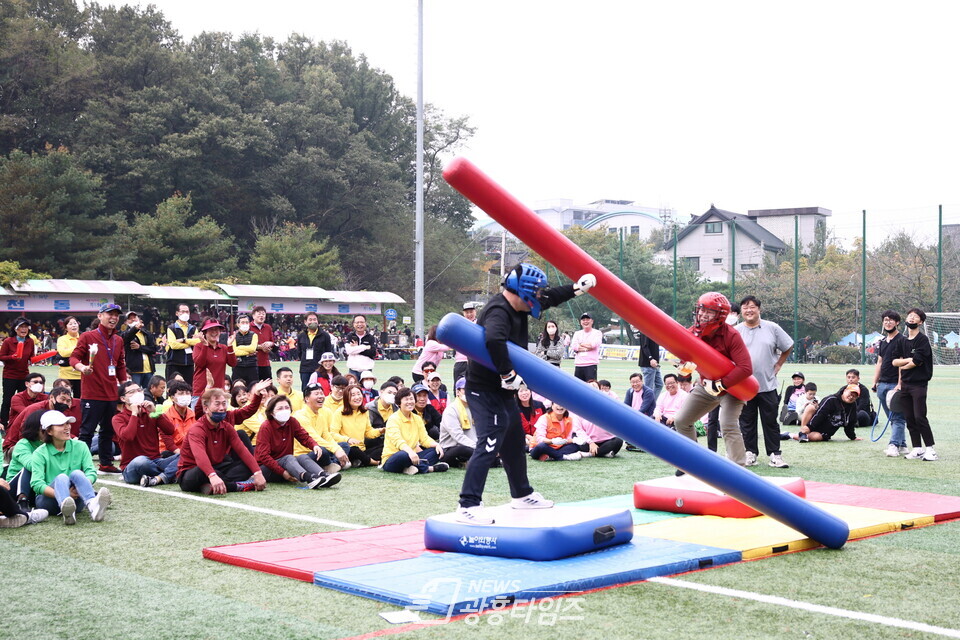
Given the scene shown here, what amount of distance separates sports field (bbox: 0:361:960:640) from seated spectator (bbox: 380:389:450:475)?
1937 mm

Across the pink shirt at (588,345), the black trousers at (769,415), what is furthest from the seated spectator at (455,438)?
the pink shirt at (588,345)

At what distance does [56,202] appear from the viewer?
1953 inches

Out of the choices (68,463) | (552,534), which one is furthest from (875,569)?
(68,463)

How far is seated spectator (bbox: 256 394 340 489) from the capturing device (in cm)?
1094

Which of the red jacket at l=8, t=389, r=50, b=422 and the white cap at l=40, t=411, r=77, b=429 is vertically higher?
the white cap at l=40, t=411, r=77, b=429

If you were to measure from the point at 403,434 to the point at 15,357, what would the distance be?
6.74 metres

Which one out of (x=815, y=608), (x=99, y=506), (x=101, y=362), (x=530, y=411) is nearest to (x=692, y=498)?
(x=815, y=608)

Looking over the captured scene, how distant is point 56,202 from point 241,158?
16.1 m

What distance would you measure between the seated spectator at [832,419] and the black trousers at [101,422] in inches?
406

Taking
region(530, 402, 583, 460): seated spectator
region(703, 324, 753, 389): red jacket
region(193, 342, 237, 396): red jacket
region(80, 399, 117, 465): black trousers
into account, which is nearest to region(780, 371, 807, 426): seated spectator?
region(530, 402, 583, 460): seated spectator

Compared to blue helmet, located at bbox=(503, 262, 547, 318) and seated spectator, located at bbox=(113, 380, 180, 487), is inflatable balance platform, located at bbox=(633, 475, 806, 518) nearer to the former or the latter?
blue helmet, located at bbox=(503, 262, 547, 318)

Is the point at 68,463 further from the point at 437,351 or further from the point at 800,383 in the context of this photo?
the point at 800,383

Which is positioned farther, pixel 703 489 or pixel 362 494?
pixel 362 494

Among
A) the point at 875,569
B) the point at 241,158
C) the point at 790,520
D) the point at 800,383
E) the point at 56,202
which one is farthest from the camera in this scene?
the point at 241,158
